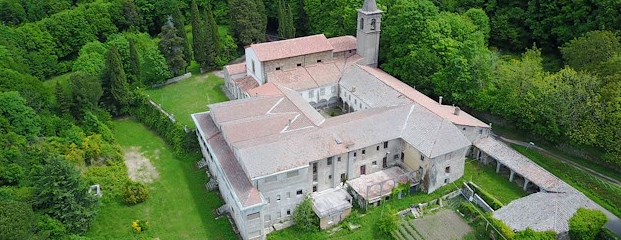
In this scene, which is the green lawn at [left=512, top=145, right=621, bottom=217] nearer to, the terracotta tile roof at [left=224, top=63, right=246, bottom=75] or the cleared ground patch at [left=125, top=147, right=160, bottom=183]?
the terracotta tile roof at [left=224, top=63, right=246, bottom=75]

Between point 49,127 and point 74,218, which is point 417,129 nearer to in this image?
point 74,218

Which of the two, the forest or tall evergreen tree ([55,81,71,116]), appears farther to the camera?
tall evergreen tree ([55,81,71,116])

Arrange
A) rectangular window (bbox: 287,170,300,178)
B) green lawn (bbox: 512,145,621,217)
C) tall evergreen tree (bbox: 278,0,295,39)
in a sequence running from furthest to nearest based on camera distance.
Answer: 1. tall evergreen tree (bbox: 278,0,295,39)
2. green lawn (bbox: 512,145,621,217)
3. rectangular window (bbox: 287,170,300,178)

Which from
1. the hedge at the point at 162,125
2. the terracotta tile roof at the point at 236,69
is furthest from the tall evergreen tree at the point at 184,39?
the hedge at the point at 162,125

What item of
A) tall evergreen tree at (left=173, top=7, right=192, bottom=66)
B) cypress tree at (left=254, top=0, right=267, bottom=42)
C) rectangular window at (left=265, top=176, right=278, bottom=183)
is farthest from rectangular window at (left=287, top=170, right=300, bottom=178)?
cypress tree at (left=254, top=0, right=267, bottom=42)

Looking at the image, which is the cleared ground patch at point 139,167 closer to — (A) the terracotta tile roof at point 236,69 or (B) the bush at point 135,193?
(B) the bush at point 135,193

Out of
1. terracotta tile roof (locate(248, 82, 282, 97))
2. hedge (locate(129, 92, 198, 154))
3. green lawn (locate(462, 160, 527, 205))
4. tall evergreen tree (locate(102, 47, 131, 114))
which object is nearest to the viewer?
green lawn (locate(462, 160, 527, 205))

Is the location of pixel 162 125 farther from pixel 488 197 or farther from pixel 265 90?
pixel 488 197

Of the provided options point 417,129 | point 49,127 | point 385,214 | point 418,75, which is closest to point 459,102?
point 418,75
